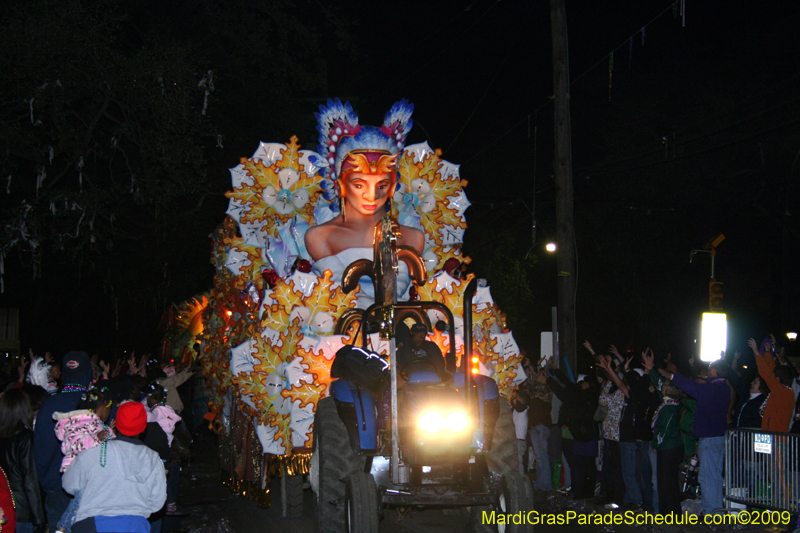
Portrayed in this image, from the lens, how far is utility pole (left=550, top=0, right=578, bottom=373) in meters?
13.8

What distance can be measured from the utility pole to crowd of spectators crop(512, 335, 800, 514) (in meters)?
1.56

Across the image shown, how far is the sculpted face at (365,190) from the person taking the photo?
10.6 metres

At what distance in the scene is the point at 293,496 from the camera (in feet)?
32.6

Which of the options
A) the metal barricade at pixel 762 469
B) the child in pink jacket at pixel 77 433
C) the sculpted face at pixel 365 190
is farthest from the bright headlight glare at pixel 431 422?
the sculpted face at pixel 365 190

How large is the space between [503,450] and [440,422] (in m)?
0.90

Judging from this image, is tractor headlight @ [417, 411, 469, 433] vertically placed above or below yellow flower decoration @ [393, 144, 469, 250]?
below

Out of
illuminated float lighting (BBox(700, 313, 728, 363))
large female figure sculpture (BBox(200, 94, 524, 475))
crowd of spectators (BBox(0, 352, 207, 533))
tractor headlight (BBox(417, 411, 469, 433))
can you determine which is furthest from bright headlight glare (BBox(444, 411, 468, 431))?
illuminated float lighting (BBox(700, 313, 728, 363))

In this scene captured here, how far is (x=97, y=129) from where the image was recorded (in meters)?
14.4

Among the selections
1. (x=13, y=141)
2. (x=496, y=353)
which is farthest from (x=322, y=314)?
(x=13, y=141)

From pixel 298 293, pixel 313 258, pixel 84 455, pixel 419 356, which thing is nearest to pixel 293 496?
pixel 298 293

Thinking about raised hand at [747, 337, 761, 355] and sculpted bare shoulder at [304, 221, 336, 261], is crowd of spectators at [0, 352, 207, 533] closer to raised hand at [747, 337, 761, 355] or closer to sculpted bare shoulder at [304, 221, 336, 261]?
sculpted bare shoulder at [304, 221, 336, 261]

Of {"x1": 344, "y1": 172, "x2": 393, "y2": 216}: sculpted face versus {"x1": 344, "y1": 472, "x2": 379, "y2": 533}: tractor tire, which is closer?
{"x1": 344, "y1": 472, "x2": 379, "y2": 533}: tractor tire

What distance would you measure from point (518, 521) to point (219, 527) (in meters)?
4.41

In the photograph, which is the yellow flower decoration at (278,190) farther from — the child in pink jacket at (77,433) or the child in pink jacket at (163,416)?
the child in pink jacket at (77,433)
